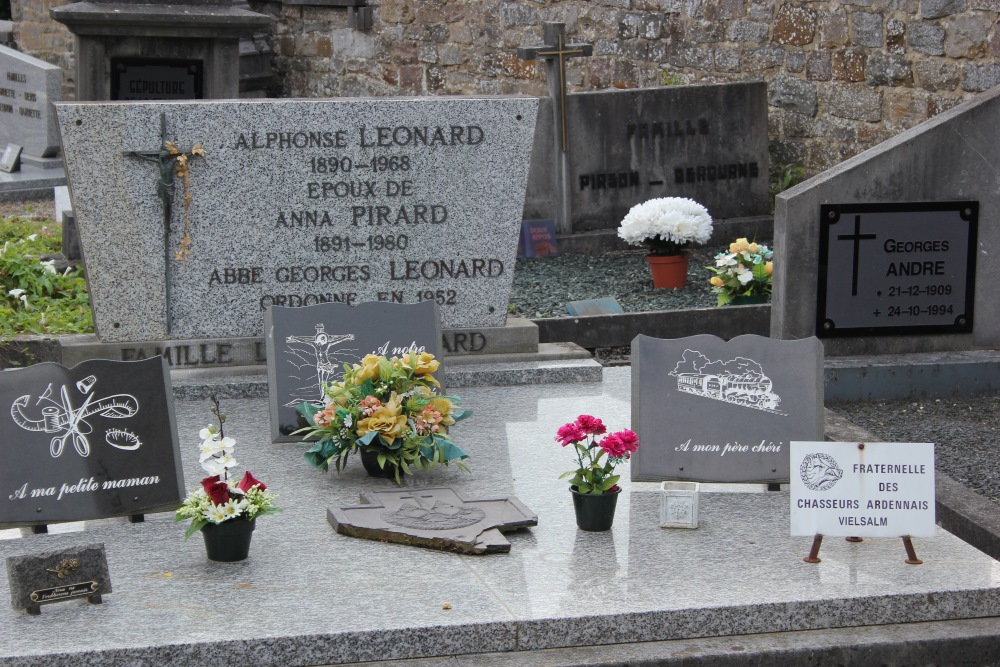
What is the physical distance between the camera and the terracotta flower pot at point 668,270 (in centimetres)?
881

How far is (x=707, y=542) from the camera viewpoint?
13.2 ft

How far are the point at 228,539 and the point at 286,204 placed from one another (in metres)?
2.55

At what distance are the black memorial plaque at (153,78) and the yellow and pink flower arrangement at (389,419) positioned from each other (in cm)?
503

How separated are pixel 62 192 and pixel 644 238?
4.80 metres

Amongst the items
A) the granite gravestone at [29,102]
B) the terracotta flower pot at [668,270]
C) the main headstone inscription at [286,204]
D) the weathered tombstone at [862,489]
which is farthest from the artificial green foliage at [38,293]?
the weathered tombstone at [862,489]

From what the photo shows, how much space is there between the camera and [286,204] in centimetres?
605

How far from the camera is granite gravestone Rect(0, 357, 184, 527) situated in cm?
405

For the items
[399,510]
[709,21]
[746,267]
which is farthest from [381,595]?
[709,21]

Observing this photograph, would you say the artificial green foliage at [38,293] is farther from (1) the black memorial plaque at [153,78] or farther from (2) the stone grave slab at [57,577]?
(2) the stone grave slab at [57,577]

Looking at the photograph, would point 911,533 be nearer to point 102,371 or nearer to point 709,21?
point 102,371

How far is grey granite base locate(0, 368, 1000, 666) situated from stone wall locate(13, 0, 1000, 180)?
595 centimetres

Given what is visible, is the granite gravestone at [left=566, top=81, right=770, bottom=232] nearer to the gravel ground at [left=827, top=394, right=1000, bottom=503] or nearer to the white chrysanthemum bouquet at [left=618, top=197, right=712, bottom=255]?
the white chrysanthemum bouquet at [left=618, top=197, right=712, bottom=255]

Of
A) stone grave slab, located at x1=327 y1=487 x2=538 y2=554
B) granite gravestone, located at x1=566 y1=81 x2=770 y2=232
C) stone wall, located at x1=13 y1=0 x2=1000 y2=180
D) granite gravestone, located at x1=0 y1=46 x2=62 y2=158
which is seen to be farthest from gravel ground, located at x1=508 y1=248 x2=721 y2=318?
granite gravestone, located at x1=0 y1=46 x2=62 y2=158

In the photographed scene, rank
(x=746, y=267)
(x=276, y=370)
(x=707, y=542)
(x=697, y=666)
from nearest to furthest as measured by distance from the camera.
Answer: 1. (x=697, y=666)
2. (x=707, y=542)
3. (x=276, y=370)
4. (x=746, y=267)
